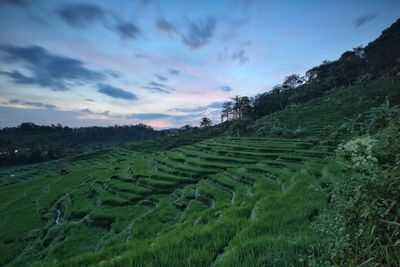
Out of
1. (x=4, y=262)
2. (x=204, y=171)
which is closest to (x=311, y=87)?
(x=204, y=171)

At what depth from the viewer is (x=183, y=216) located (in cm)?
1319

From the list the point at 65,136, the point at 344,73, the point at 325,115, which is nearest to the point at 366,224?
the point at 325,115

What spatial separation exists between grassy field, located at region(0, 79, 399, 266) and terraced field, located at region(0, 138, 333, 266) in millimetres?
33

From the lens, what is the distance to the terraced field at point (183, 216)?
446cm

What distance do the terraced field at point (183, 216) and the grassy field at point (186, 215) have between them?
33 millimetres

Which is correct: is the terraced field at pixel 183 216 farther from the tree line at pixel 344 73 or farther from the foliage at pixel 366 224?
the tree line at pixel 344 73

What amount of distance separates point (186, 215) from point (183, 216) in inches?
5.9

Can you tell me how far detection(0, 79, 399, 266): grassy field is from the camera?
444 cm

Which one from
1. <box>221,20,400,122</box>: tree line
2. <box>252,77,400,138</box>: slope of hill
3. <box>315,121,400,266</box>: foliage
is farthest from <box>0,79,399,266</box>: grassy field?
<box>221,20,400,122</box>: tree line

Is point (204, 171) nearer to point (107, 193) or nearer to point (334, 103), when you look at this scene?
point (107, 193)

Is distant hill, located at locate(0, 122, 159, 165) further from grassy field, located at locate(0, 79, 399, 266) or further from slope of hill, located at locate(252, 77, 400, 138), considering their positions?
grassy field, located at locate(0, 79, 399, 266)

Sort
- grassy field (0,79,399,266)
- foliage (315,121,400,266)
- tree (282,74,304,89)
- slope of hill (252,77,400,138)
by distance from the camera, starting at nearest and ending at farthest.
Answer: foliage (315,121,400,266), grassy field (0,79,399,266), slope of hill (252,77,400,138), tree (282,74,304,89)

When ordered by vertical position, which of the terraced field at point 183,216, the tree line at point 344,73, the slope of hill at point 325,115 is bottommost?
the terraced field at point 183,216

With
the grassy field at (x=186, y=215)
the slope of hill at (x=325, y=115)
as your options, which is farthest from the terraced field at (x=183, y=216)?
the slope of hill at (x=325, y=115)
